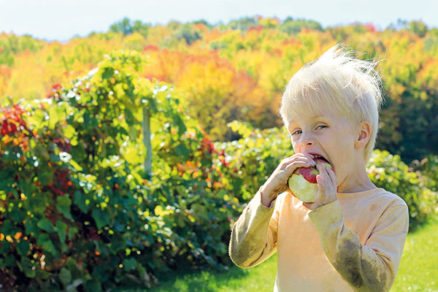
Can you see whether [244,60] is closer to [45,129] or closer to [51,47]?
[51,47]

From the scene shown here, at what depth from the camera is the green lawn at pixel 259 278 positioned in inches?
Answer: 167

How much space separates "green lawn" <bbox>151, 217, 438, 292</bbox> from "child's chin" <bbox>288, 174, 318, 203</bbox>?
2.97 meters

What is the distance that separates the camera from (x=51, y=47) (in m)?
54.5

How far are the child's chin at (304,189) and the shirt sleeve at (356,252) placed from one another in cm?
5

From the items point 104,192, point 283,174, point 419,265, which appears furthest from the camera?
point 419,265

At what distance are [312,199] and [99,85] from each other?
322 cm

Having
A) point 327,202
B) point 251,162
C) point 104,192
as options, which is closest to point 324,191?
point 327,202

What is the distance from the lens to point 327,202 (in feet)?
4.31

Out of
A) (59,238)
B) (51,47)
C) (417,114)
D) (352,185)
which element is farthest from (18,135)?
(51,47)

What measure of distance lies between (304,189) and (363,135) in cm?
27

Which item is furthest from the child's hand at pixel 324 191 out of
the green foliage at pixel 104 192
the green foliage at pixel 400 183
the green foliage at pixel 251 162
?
the green foliage at pixel 400 183

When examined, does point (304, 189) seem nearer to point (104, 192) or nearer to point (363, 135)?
point (363, 135)

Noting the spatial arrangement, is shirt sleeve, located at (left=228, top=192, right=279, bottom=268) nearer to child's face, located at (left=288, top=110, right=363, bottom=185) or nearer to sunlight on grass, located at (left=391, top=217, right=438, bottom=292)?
child's face, located at (left=288, top=110, right=363, bottom=185)

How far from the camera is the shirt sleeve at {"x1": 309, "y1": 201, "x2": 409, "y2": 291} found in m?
1.27
